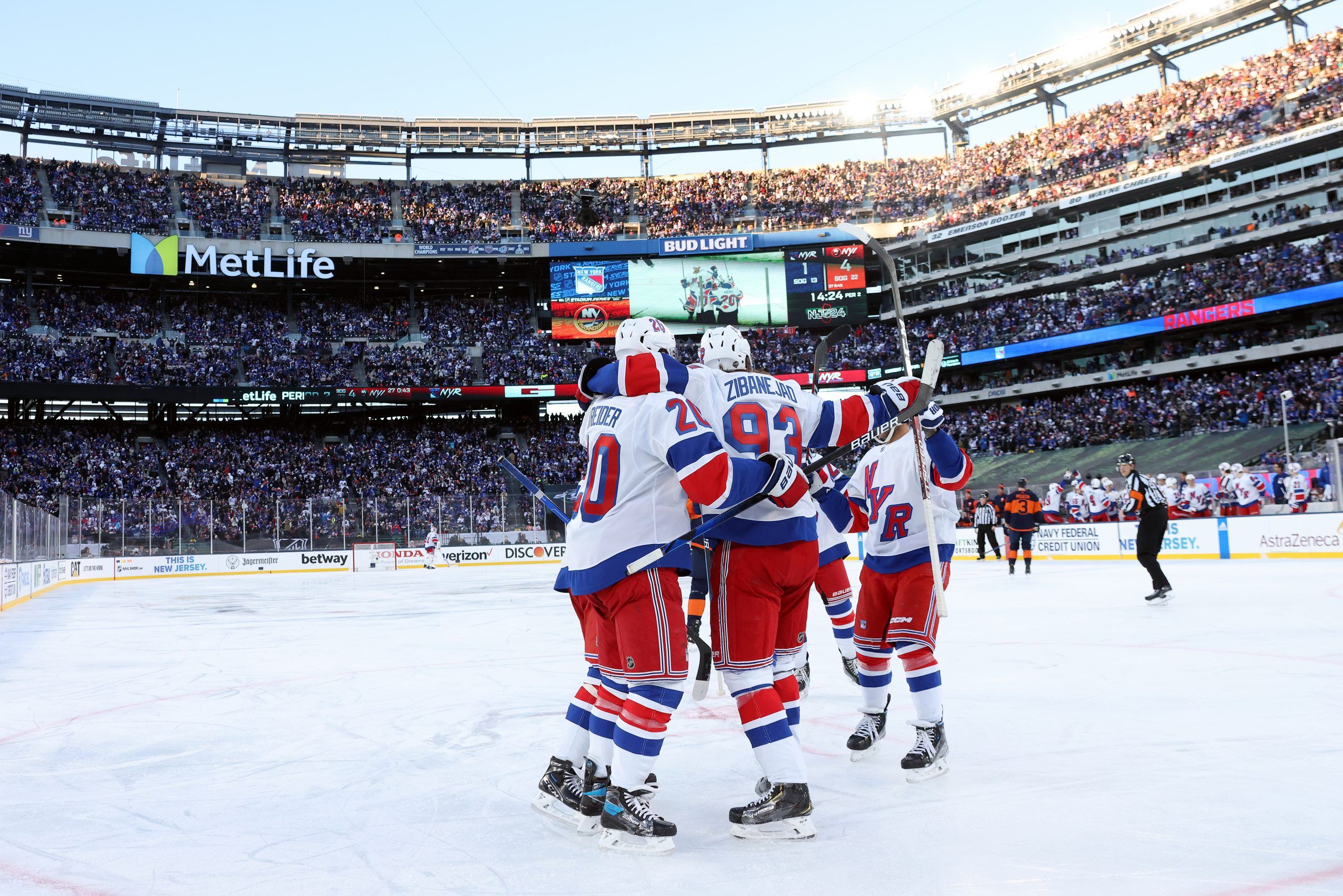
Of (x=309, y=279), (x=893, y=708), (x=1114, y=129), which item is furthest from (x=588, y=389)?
(x=1114, y=129)

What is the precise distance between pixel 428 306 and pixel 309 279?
18.4 ft

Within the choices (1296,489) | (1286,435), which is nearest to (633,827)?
(1296,489)

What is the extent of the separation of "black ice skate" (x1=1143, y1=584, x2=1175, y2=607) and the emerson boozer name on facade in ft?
120

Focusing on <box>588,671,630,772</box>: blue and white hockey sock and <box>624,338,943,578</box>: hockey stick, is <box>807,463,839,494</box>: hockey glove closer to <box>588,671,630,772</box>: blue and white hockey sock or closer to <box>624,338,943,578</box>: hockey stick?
<box>624,338,943,578</box>: hockey stick

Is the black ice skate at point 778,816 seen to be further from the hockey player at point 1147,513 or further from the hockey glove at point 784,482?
the hockey player at point 1147,513

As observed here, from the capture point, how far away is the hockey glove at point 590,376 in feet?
12.4

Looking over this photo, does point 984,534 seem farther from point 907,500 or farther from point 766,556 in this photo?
point 766,556

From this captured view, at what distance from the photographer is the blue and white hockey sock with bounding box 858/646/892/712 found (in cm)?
471

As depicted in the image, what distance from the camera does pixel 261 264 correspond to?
3919 cm

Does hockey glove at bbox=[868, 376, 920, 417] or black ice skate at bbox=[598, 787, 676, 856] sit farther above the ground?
hockey glove at bbox=[868, 376, 920, 417]

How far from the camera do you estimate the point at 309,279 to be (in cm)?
4059

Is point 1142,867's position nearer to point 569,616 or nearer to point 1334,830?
point 1334,830

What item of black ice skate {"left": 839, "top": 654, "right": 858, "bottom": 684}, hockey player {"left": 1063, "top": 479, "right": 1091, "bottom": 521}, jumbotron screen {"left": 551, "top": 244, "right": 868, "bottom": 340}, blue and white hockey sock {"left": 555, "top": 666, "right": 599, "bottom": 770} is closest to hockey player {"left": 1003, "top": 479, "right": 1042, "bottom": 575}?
hockey player {"left": 1063, "top": 479, "right": 1091, "bottom": 521}

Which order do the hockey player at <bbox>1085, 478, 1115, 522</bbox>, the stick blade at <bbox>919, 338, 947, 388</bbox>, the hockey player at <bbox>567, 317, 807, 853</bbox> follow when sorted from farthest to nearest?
the hockey player at <bbox>1085, 478, 1115, 522</bbox>, the stick blade at <bbox>919, 338, 947, 388</bbox>, the hockey player at <bbox>567, 317, 807, 853</bbox>
